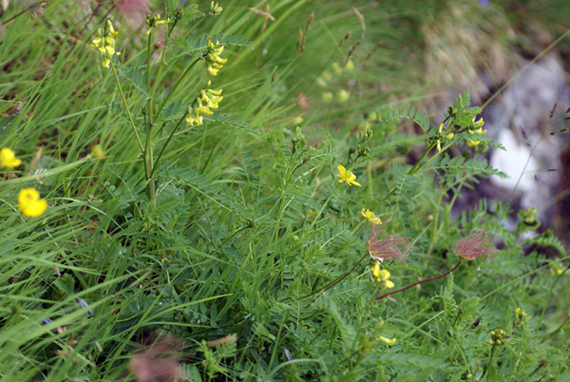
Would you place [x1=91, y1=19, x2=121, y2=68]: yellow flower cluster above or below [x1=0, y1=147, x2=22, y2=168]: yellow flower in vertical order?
above

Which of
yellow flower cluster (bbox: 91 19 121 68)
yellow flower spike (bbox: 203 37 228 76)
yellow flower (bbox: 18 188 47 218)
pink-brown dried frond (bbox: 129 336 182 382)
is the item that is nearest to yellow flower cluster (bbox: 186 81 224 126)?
yellow flower spike (bbox: 203 37 228 76)

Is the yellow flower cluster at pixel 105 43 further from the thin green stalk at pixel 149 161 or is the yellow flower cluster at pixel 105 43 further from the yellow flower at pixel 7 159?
the yellow flower at pixel 7 159

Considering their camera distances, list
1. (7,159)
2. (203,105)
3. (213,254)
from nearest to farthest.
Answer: (7,159)
(203,105)
(213,254)

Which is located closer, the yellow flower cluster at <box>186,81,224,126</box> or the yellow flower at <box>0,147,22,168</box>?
the yellow flower at <box>0,147,22,168</box>

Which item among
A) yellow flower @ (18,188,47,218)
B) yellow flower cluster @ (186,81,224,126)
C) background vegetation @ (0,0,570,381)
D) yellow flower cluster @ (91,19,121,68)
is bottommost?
background vegetation @ (0,0,570,381)

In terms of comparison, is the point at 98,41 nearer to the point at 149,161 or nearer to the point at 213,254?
the point at 149,161

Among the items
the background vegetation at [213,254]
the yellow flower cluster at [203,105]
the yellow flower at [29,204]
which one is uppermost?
the yellow flower at [29,204]

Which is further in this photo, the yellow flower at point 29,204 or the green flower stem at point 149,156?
the green flower stem at point 149,156

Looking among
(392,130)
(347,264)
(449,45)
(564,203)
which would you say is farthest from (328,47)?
(564,203)

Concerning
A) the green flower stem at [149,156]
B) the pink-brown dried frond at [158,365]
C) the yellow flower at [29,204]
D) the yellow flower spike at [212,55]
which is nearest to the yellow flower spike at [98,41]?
the green flower stem at [149,156]

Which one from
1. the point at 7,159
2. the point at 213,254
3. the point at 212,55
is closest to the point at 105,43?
the point at 212,55

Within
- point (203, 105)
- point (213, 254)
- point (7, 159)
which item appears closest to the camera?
point (7, 159)

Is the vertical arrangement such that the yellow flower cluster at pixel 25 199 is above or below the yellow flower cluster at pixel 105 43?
below

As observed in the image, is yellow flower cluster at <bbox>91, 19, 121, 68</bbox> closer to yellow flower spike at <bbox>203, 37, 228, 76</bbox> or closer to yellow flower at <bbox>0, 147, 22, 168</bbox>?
yellow flower spike at <bbox>203, 37, 228, 76</bbox>
